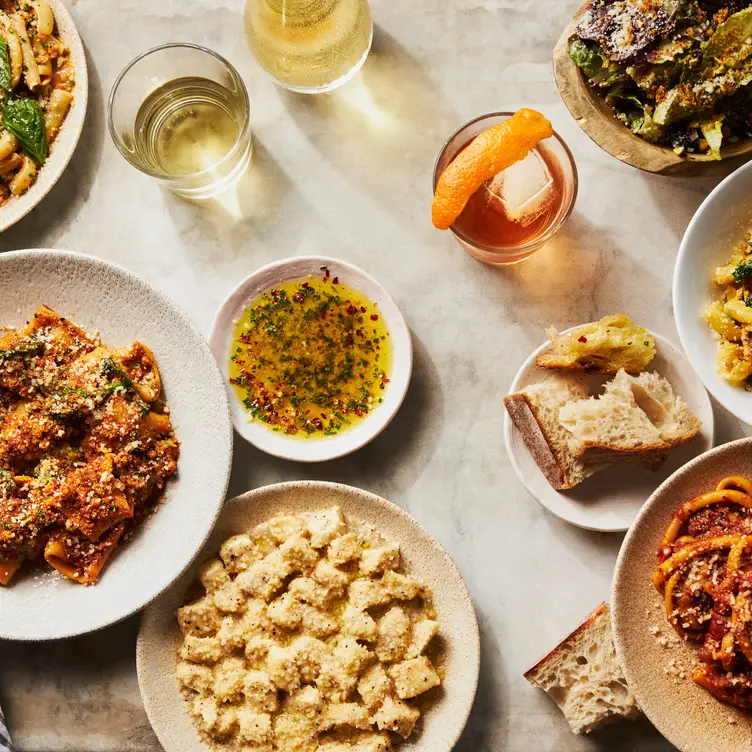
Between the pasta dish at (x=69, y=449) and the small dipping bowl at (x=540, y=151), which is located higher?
the small dipping bowl at (x=540, y=151)

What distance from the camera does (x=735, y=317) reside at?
96.3 inches

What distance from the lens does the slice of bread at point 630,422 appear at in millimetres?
2611

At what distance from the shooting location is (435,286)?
9.57 ft

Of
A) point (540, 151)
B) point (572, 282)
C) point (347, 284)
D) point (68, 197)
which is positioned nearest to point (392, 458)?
point (347, 284)

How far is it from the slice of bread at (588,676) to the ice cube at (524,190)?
141cm

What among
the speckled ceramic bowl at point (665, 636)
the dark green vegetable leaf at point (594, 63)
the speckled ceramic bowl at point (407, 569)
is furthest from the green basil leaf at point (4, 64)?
the speckled ceramic bowl at point (665, 636)

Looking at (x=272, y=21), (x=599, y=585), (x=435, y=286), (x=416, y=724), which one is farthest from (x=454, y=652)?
(x=272, y=21)

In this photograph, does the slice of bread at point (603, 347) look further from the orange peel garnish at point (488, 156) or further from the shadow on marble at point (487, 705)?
the shadow on marble at point (487, 705)

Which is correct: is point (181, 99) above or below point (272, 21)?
below

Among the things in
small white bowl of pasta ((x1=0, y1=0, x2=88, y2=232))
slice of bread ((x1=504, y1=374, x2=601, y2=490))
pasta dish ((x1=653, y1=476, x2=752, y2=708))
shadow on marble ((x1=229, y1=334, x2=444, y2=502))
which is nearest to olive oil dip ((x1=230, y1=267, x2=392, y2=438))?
shadow on marble ((x1=229, y1=334, x2=444, y2=502))

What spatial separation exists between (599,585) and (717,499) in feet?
Answer: 1.90

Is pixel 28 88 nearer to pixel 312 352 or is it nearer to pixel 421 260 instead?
pixel 312 352

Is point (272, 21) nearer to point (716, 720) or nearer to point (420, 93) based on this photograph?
point (420, 93)

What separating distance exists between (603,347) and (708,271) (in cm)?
41
